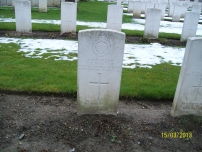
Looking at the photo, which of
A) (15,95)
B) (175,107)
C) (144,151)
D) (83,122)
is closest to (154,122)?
(175,107)

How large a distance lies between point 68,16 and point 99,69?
7465mm

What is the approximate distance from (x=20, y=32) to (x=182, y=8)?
15.8 m

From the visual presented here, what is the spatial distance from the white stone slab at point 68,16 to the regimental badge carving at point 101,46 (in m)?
7.42

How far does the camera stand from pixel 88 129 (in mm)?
3598

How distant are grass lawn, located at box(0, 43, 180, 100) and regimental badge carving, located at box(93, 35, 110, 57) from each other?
1561mm

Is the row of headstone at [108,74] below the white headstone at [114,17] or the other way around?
below

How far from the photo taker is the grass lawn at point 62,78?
194 inches

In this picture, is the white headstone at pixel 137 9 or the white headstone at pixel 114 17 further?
the white headstone at pixel 137 9

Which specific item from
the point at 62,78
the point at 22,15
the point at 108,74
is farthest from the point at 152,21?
the point at 108,74
